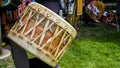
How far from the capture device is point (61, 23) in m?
2.24

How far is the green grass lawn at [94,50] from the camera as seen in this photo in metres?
4.18

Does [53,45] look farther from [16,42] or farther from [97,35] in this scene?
[97,35]

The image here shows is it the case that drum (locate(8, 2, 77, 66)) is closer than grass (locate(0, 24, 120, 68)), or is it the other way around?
drum (locate(8, 2, 77, 66))

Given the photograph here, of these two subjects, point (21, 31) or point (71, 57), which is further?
point (71, 57)

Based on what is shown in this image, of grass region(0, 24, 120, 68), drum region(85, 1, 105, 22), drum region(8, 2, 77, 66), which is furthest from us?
drum region(85, 1, 105, 22)

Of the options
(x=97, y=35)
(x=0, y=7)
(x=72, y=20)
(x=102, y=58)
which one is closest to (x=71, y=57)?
(x=102, y=58)

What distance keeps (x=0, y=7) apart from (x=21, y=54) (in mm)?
465

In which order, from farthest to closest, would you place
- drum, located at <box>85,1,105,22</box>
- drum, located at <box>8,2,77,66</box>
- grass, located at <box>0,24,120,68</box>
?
drum, located at <box>85,1,105,22</box>
grass, located at <box>0,24,120,68</box>
drum, located at <box>8,2,77,66</box>

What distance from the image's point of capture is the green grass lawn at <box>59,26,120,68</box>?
4.18 m

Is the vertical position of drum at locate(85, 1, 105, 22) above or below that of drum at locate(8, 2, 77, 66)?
below

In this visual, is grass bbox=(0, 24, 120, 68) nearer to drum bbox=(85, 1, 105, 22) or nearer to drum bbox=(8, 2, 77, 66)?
drum bbox=(85, 1, 105, 22)

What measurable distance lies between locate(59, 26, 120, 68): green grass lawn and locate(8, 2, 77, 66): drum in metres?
1.76

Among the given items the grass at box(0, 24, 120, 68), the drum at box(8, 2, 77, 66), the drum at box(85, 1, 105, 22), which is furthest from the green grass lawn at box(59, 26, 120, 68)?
the drum at box(8, 2, 77, 66)

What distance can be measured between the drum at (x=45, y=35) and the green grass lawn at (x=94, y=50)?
1764 mm
